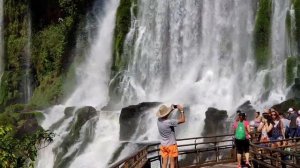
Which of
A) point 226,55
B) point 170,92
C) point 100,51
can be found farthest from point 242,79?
point 100,51

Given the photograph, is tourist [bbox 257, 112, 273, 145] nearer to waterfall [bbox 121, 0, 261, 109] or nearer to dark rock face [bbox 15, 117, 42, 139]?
waterfall [bbox 121, 0, 261, 109]

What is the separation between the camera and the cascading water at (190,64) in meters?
32.7

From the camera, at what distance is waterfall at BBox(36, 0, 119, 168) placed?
28.5m

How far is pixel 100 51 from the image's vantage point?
45.3 metres

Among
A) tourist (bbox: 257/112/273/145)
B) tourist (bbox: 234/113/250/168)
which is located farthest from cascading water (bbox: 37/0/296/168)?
tourist (bbox: 234/113/250/168)

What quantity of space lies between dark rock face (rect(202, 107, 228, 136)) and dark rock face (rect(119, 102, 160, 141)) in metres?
4.06

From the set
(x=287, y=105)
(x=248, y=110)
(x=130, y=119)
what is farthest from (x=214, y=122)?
(x=130, y=119)

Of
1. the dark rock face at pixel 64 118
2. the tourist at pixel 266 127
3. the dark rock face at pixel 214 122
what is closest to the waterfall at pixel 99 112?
the dark rock face at pixel 64 118

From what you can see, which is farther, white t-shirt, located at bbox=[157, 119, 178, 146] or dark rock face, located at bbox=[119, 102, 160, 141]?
dark rock face, located at bbox=[119, 102, 160, 141]

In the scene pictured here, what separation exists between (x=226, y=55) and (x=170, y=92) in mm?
4650

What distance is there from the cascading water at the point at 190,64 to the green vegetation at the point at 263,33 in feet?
1.37

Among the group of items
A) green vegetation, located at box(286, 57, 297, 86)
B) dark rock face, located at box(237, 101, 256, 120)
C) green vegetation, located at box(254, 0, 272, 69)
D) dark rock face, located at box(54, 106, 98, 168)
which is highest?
green vegetation, located at box(254, 0, 272, 69)

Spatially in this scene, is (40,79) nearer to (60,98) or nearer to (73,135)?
(60,98)

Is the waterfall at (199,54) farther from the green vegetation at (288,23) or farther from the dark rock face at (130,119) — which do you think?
the dark rock face at (130,119)
